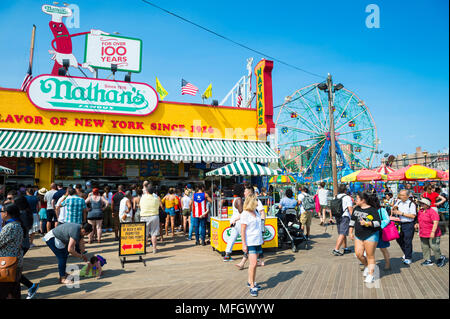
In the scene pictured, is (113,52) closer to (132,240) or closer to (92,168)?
(92,168)

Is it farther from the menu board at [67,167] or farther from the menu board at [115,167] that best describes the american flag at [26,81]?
the menu board at [115,167]

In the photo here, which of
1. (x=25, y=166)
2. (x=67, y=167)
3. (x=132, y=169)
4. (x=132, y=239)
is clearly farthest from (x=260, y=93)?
(x=25, y=166)

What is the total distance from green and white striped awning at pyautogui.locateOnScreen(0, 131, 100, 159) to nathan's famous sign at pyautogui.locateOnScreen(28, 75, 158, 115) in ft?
3.98

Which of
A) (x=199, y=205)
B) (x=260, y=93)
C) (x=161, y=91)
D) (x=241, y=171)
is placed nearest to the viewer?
(x=199, y=205)

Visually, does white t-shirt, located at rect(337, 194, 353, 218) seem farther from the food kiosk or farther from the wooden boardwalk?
the food kiosk

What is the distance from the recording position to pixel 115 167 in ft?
42.6

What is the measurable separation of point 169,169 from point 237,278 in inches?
355

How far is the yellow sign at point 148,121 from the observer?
11688mm

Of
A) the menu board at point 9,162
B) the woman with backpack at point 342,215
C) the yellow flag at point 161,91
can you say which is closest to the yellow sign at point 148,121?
the yellow flag at point 161,91

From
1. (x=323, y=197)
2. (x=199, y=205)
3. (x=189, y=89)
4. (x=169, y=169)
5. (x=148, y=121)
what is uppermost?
(x=189, y=89)

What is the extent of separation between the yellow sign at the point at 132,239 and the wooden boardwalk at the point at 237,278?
0.35 m

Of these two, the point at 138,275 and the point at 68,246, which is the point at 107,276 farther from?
the point at 68,246

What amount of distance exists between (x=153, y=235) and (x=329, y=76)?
11.5 meters
